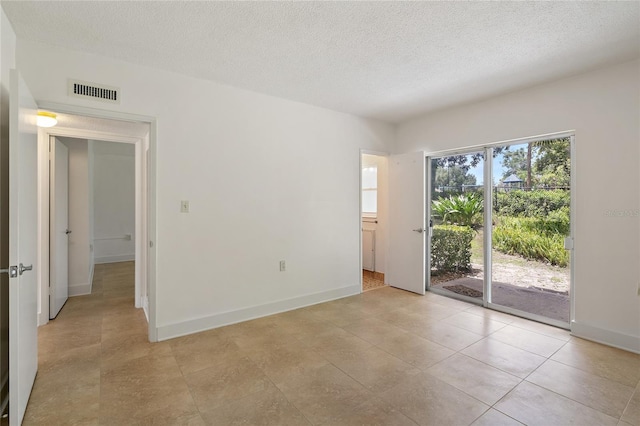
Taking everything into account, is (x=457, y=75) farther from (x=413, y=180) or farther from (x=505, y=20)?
(x=413, y=180)

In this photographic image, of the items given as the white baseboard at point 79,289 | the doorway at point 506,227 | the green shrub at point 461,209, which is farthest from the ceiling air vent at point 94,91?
the green shrub at point 461,209

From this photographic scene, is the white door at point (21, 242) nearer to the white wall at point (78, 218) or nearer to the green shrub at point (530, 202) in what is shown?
the white wall at point (78, 218)

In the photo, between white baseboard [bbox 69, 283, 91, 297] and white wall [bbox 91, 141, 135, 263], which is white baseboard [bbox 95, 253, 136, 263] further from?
white baseboard [bbox 69, 283, 91, 297]

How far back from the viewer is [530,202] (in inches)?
139

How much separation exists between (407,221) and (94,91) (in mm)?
4008

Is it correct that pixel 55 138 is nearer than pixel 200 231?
No

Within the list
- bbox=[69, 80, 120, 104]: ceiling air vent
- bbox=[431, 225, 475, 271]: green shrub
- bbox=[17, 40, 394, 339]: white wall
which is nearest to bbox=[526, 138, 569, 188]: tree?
bbox=[431, 225, 475, 271]: green shrub

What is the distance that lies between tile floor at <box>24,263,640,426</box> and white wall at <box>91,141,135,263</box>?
4.19m

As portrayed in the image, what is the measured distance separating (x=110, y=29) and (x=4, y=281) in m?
1.94

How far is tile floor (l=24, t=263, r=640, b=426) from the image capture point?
1.92 m

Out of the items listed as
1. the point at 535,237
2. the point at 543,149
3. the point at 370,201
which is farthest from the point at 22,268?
the point at 370,201

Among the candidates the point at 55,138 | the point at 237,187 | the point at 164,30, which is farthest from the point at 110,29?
the point at 55,138

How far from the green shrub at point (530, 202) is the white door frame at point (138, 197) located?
3912 mm

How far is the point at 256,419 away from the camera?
1.89 m
